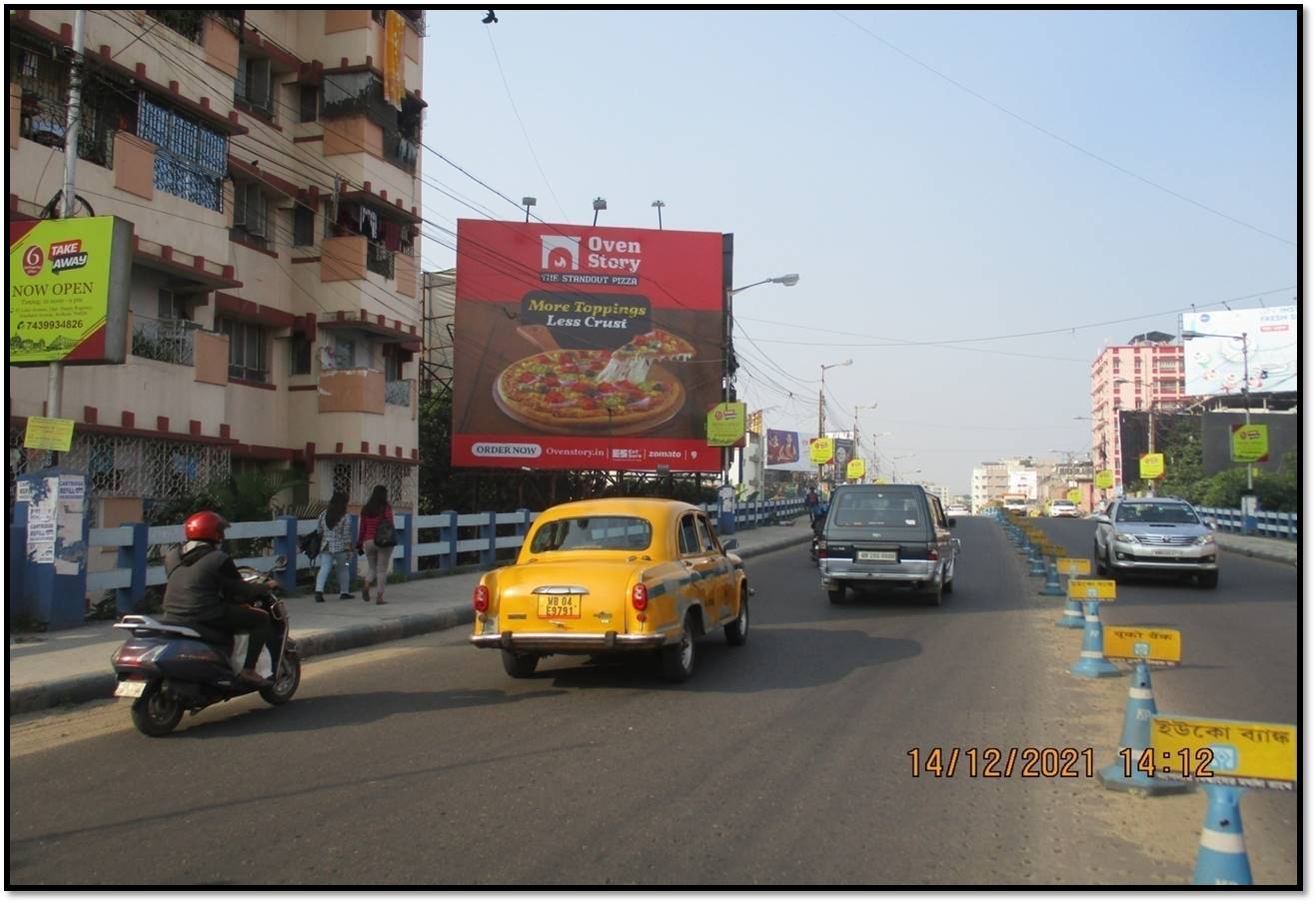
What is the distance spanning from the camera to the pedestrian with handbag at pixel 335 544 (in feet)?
47.5

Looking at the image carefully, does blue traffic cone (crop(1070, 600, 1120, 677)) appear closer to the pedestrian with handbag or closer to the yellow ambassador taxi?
the yellow ambassador taxi

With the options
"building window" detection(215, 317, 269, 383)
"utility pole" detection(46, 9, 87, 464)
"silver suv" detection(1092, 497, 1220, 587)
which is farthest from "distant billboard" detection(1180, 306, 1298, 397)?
"building window" detection(215, 317, 269, 383)

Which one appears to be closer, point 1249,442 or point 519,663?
point 1249,442

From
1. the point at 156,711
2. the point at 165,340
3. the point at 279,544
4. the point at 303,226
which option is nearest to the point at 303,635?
the point at 156,711

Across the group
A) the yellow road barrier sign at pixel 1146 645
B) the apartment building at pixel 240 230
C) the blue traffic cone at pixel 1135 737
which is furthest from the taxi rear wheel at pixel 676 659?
the apartment building at pixel 240 230

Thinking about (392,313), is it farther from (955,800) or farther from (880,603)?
(955,800)

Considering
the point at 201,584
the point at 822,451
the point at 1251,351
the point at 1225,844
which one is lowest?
the point at 1225,844

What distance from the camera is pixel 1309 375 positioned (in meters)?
2.66

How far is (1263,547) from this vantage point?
3051 millimetres

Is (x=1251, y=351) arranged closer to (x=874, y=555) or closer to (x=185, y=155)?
(x=874, y=555)

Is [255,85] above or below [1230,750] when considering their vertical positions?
above

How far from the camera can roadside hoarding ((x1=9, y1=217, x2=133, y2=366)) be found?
11.6m

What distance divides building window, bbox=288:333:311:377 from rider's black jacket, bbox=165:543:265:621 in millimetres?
16155

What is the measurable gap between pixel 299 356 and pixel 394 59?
24.1 feet
